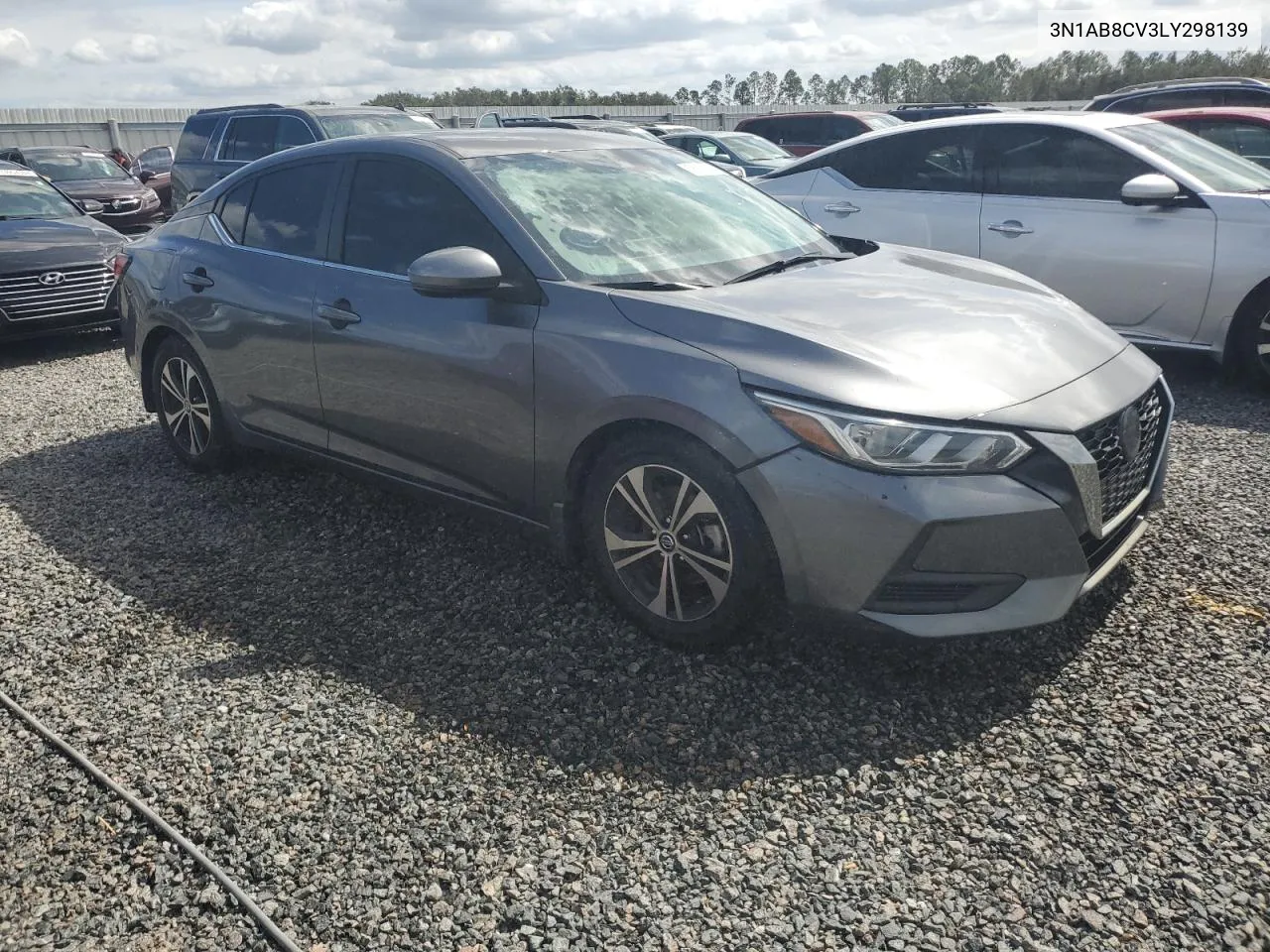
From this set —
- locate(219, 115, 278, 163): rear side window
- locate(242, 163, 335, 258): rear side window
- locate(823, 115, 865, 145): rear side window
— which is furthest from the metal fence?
locate(242, 163, 335, 258): rear side window

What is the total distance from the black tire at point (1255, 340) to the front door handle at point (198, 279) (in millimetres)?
5546

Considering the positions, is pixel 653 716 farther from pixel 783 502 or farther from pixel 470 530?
pixel 470 530

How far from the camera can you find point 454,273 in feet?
11.7

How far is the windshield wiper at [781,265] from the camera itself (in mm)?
3851

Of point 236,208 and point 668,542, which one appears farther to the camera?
point 236,208

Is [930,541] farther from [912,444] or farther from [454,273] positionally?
[454,273]

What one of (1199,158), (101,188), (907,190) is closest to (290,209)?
(907,190)

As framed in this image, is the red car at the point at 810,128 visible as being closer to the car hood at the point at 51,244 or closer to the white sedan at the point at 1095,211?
the white sedan at the point at 1095,211

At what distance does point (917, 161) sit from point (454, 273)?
4788 millimetres

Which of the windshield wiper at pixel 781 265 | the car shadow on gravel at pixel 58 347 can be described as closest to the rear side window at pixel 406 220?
the windshield wiper at pixel 781 265

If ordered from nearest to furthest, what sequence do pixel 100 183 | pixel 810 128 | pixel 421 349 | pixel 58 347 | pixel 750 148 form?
pixel 421 349 < pixel 58 347 < pixel 100 183 < pixel 750 148 < pixel 810 128

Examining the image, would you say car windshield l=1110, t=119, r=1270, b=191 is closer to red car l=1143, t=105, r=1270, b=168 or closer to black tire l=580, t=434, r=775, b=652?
red car l=1143, t=105, r=1270, b=168

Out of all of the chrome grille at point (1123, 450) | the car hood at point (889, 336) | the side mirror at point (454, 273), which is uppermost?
the side mirror at point (454, 273)

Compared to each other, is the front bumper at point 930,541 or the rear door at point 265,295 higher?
the rear door at point 265,295
